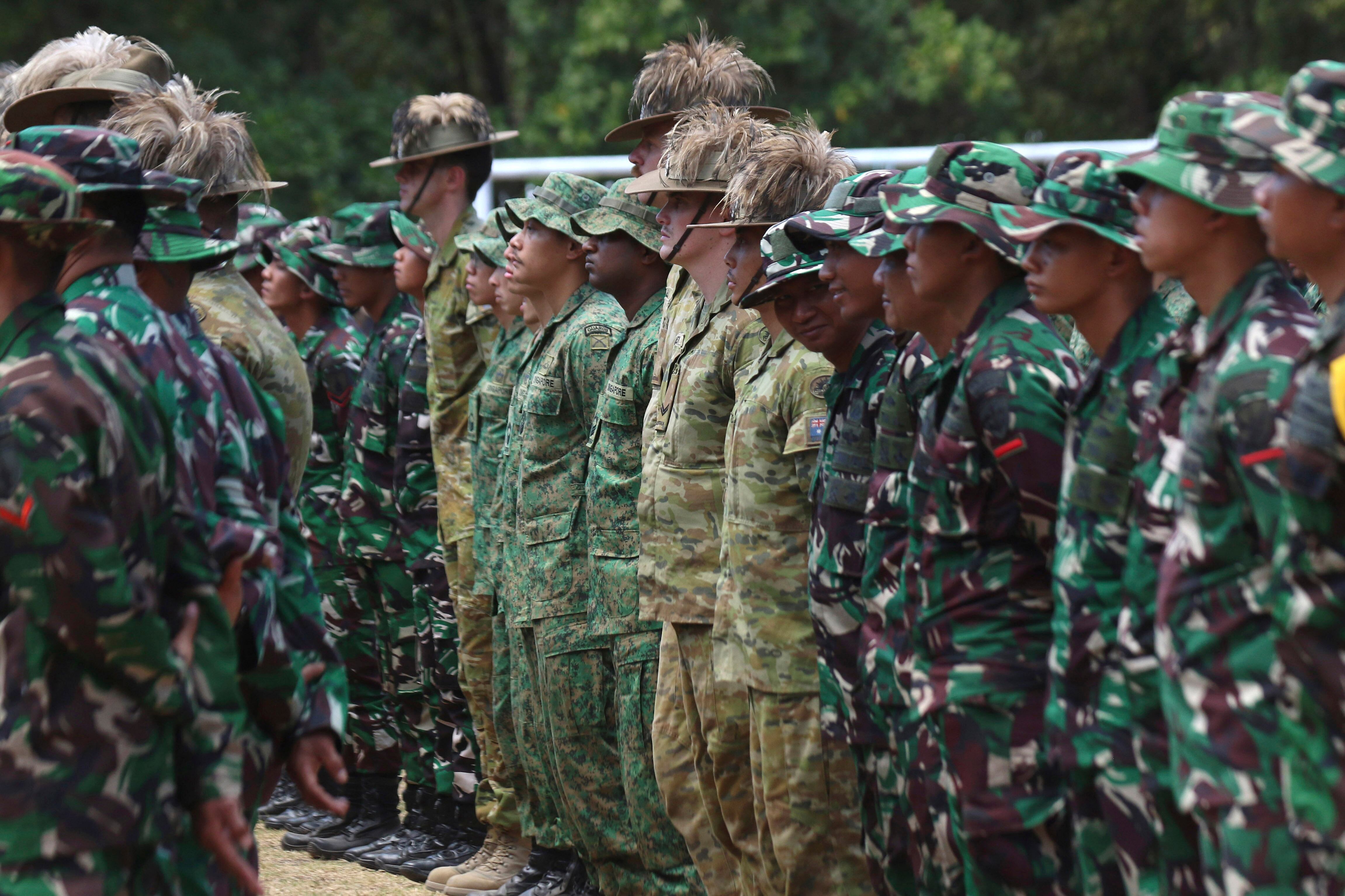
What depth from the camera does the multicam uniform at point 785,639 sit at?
457 centimetres

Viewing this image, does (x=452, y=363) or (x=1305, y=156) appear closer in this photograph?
(x=1305, y=156)

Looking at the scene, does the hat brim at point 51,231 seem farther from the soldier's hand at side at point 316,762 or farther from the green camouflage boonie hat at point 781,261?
the green camouflage boonie hat at point 781,261

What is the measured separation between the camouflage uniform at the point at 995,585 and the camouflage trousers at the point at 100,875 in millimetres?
1678

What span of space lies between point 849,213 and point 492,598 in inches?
107

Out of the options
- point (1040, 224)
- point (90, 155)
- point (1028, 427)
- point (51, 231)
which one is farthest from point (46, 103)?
point (1028, 427)

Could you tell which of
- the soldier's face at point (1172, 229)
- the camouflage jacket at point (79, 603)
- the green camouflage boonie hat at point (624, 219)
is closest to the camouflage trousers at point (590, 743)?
the green camouflage boonie hat at point (624, 219)

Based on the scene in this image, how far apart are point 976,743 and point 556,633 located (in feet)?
8.01

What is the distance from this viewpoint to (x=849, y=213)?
14.7ft

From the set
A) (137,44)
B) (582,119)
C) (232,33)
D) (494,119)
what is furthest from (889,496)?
(232,33)

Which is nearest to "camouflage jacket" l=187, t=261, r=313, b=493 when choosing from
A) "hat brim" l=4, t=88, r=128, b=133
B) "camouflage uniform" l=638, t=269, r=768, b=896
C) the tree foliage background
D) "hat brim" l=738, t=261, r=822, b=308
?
"hat brim" l=4, t=88, r=128, b=133

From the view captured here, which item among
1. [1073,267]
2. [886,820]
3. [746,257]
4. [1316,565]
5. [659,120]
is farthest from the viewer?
[659,120]

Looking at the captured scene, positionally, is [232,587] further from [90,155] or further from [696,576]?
[696,576]

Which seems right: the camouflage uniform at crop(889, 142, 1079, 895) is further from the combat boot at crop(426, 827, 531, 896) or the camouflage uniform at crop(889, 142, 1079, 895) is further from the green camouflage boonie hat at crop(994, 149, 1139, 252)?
the combat boot at crop(426, 827, 531, 896)

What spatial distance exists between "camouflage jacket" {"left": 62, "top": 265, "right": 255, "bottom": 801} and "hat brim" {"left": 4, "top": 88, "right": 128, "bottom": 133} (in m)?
2.56
